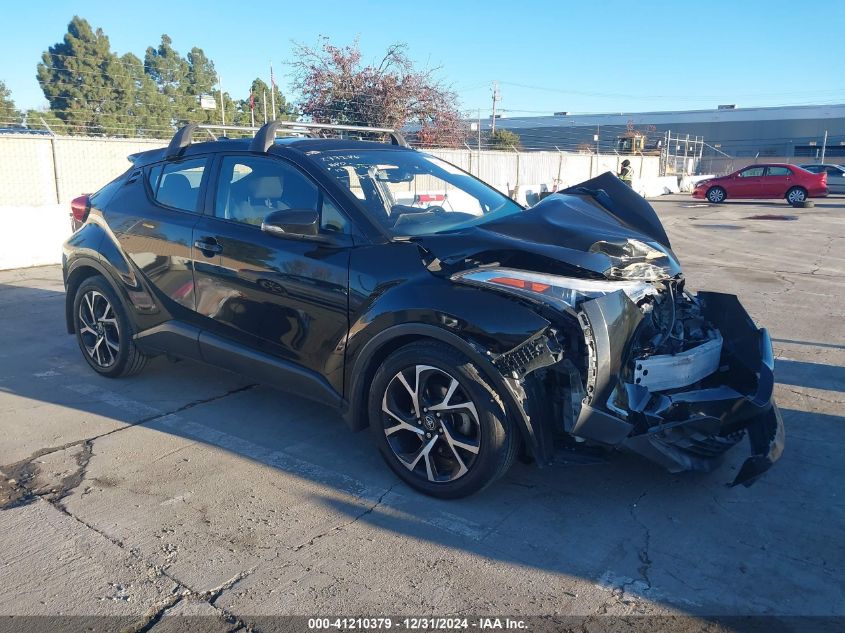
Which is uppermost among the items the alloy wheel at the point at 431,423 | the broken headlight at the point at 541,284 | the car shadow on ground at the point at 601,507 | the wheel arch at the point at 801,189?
the broken headlight at the point at 541,284

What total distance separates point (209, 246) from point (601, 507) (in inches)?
114

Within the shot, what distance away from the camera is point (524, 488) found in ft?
12.1

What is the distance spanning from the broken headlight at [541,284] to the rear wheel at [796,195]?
84.9 feet

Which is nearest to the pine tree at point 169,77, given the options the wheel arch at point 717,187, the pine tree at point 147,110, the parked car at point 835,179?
the pine tree at point 147,110

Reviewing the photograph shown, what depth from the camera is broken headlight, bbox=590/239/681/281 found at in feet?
11.7

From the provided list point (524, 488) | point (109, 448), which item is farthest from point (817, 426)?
point (109, 448)

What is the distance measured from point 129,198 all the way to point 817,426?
5.20 meters

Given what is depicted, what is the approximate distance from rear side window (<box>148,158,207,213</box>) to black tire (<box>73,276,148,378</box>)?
88 cm

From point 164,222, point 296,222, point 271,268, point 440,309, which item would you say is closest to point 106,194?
point 164,222

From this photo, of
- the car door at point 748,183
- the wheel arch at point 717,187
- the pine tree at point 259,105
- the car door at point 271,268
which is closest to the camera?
the car door at point 271,268

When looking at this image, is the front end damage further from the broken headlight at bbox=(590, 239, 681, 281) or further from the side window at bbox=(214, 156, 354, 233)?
the side window at bbox=(214, 156, 354, 233)

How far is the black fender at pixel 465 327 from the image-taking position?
321cm

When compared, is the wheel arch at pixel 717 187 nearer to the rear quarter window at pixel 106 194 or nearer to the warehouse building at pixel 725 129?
the rear quarter window at pixel 106 194

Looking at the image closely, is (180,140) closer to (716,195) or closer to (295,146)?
(295,146)
